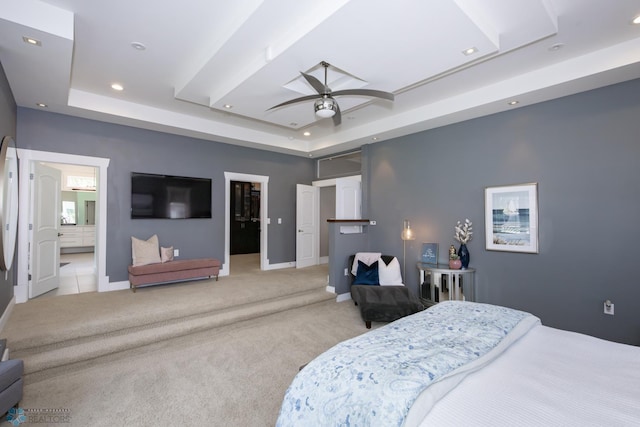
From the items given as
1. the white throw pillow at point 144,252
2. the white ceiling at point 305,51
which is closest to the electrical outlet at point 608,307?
the white ceiling at point 305,51

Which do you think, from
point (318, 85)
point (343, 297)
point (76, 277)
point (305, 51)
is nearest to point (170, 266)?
point (76, 277)

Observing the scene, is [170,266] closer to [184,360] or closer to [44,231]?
[44,231]

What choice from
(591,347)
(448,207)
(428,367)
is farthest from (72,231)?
(591,347)

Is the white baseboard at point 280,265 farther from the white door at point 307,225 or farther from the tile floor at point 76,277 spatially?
the tile floor at point 76,277

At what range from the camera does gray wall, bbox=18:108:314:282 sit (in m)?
4.35

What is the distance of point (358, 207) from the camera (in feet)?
20.2

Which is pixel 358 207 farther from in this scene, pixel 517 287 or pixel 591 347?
pixel 591 347

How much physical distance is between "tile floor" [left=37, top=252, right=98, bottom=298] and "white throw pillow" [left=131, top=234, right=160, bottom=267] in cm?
82

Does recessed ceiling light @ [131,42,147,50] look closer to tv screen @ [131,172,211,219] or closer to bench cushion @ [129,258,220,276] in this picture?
tv screen @ [131,172,211,219]

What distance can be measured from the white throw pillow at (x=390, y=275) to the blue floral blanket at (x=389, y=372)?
2787mm

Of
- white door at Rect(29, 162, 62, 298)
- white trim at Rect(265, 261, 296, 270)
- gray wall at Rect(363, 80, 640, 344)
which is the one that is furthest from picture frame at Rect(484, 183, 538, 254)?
white door at Rect(29, 162, 62, 298)

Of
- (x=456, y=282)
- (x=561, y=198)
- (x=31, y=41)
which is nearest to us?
(x=31, y=41)

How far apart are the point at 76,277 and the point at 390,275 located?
580 cm

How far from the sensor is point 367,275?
4762mm
